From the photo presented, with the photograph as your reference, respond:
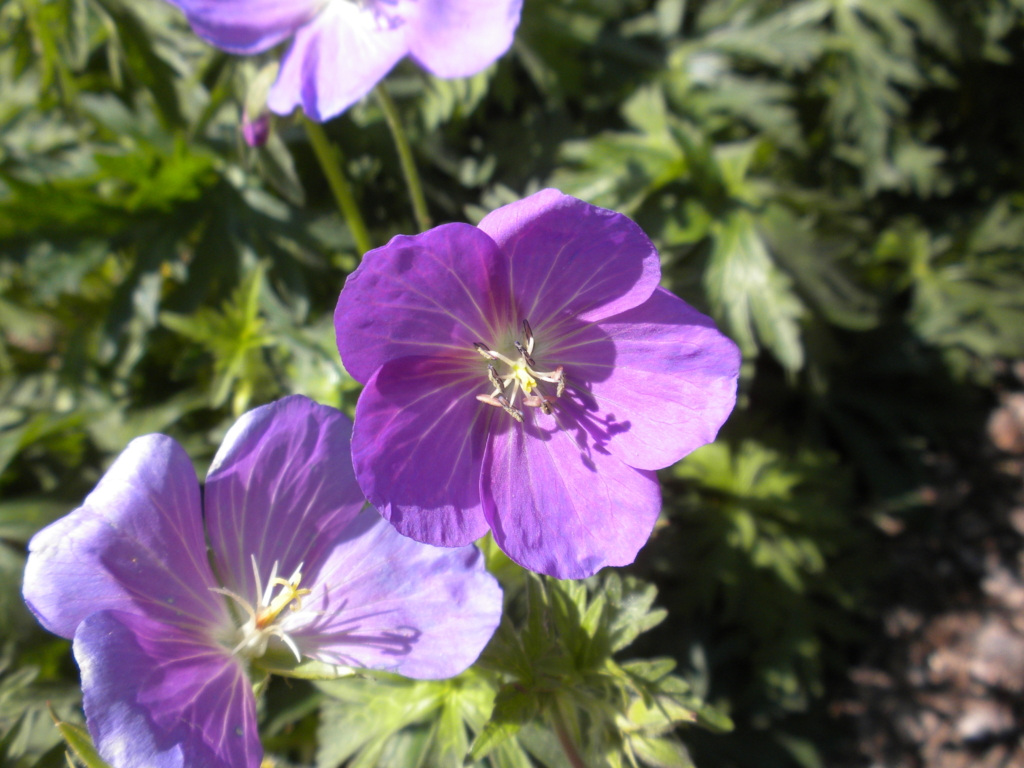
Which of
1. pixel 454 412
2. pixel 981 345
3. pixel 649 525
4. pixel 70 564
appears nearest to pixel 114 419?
pixel 70 564

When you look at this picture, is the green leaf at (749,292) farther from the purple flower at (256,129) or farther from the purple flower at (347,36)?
the purple flower at (256,129)

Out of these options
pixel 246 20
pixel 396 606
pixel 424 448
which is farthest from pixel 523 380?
pixel 246 20

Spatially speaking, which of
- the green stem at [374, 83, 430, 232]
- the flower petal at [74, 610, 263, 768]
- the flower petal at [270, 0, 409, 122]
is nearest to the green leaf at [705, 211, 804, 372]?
the green stem at [374, 83, 430, 232]

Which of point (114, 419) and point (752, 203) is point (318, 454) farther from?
point (752, 203)

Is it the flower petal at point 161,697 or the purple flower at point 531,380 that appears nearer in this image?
the flower petal at point 161,697

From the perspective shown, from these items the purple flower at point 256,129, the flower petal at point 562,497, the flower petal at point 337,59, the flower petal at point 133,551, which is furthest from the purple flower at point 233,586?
the purple flower at point 256,129
